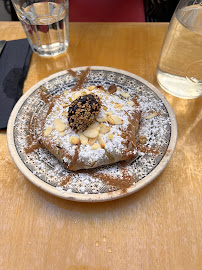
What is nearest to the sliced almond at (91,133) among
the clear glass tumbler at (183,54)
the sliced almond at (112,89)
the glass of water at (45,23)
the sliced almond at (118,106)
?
the sliced almond at (118,106)

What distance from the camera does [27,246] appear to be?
1.75 ft

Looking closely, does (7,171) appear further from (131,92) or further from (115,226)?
(131,92)

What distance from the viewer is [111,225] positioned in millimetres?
561

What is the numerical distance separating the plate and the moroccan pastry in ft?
0.10

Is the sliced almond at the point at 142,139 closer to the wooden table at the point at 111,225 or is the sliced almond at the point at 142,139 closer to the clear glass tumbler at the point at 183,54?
the wooden table at the point at 111,225

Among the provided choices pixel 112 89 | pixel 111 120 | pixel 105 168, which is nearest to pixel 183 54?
pixel 112 89

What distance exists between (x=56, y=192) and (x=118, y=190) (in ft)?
0.46

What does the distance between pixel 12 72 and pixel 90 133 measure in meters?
0.51

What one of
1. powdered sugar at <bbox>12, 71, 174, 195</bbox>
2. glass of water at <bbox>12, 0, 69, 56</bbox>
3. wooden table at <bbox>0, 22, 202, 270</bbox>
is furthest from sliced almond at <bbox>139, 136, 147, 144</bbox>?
glass of water at <bbox>12, 0, 69, 56</bbox>

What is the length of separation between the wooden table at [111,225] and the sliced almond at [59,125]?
0.17 metres

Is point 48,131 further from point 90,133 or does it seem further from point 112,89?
point 112,89

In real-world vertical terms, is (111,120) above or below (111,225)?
above

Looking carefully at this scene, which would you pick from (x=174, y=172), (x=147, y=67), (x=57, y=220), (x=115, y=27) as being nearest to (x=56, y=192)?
(x=57, y=220)

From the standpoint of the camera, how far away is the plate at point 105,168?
1.76 ft
